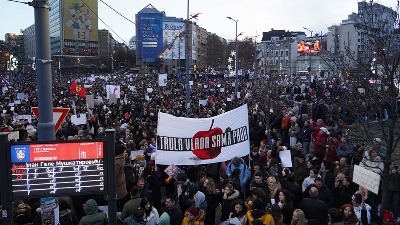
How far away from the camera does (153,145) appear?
1241 centimetres

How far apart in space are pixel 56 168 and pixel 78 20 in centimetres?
11952

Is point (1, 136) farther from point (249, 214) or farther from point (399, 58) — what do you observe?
point (399, 58)

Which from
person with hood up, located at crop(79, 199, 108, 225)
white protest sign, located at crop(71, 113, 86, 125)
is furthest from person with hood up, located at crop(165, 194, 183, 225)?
white protest sign, located at crop(71, 113, 86, 125)

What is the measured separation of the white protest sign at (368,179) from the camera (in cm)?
747

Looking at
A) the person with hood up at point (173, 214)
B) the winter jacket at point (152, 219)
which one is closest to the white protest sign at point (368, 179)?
the person with hood up at point (173, 214)

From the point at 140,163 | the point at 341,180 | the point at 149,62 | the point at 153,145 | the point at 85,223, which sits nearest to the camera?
the point at 85,223

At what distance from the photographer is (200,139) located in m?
9.77

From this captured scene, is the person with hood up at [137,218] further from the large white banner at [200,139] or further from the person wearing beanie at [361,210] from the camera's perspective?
the person wearing beanie at [361,210]

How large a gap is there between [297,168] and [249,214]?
3117mm

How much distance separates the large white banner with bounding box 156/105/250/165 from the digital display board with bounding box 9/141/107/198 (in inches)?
171

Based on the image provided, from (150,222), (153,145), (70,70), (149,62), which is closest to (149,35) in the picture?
(149,62)

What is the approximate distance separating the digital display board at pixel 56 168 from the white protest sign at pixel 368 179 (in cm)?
482

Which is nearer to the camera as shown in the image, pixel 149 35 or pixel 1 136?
pixel 1 136

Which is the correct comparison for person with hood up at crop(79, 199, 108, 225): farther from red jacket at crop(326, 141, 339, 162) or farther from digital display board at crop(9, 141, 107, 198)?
red jacket at crop(326, 141, 339, 162)
